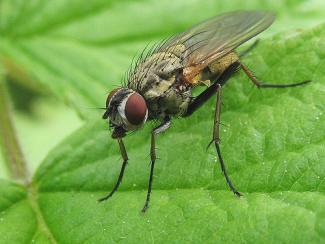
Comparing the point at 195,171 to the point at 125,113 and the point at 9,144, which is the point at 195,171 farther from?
→ the point at 9,144

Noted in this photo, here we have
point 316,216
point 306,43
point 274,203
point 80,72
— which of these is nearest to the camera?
point 316,216

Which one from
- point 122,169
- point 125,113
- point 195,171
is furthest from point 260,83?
point 122,169

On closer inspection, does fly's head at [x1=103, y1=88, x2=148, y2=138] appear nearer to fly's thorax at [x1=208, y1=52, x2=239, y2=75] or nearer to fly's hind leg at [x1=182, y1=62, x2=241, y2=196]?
fly's hind leg at [x1=182, y1=62, x2=241, y2=196]

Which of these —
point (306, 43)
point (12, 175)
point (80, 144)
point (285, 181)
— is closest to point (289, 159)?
point (285, 181)

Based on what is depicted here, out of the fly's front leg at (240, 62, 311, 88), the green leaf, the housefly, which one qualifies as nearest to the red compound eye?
the housefly

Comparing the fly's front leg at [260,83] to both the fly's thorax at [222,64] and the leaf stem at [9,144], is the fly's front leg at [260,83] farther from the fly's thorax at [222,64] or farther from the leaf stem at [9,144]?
the leaf stem at [9,144]

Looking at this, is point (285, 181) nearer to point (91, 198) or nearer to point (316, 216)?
point (316, 216)
